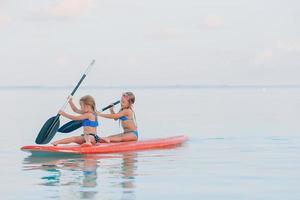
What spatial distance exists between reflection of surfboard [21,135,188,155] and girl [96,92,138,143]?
26 centimetres

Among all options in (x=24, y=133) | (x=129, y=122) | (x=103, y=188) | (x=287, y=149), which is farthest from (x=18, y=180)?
(x=24, y=133)

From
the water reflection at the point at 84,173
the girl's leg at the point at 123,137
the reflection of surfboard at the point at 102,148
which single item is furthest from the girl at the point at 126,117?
the water reflection at the point at 84,173

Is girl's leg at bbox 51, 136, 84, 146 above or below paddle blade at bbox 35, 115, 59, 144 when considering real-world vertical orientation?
below

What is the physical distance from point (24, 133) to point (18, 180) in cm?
1193

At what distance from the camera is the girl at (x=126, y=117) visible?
14.8m

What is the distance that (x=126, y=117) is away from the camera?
15039 mm

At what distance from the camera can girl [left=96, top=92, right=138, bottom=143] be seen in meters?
14.8

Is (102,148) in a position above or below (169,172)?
above

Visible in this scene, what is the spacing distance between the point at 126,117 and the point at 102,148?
991 millimetres

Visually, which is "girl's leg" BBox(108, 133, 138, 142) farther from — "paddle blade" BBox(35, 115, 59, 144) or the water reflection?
"paddle blade" BBox(35, 115, 59, 144)

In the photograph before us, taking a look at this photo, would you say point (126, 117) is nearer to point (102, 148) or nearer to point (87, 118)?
point (102, 148)

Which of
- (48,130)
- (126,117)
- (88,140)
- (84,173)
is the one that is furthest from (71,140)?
(84,173)

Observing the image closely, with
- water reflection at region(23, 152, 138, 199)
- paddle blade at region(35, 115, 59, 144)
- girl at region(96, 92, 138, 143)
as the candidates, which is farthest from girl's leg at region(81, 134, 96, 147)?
paddle blade at region(35, 115, 59, 144)

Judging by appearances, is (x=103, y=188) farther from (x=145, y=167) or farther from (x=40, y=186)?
(x=145, y=167)
